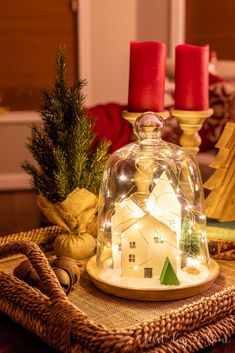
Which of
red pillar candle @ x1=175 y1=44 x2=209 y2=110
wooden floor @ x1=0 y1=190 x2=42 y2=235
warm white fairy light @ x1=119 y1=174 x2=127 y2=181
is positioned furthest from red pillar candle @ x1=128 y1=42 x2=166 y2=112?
wooden floor @ x1=0 y1=190 x2=42 y2=235

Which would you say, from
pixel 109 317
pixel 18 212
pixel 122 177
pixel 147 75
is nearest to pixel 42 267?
pixel 109 317

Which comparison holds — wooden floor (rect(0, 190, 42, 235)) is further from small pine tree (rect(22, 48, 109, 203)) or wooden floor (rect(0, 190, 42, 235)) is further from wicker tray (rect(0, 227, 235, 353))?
wicker tray (rect(0, 227, 235, 353))

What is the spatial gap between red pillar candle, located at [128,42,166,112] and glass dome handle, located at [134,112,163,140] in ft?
0.60

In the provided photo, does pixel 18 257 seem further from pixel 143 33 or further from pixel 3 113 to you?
pixel 143 33

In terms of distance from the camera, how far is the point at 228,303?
1.03 meters

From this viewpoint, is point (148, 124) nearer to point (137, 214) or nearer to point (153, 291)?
point (137, 214)

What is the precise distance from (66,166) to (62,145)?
0.05 meters

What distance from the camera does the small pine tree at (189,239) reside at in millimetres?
1217

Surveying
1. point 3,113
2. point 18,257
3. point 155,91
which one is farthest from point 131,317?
point 3,113

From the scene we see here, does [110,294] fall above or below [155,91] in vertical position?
below

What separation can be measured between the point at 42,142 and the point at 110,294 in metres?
0.38

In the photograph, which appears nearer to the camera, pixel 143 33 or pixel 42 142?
pixel 42 142

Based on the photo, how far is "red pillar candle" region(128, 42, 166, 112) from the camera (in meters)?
1.34

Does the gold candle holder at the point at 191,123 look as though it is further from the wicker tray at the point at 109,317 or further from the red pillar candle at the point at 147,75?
the wicker tray at the point at 109,317
